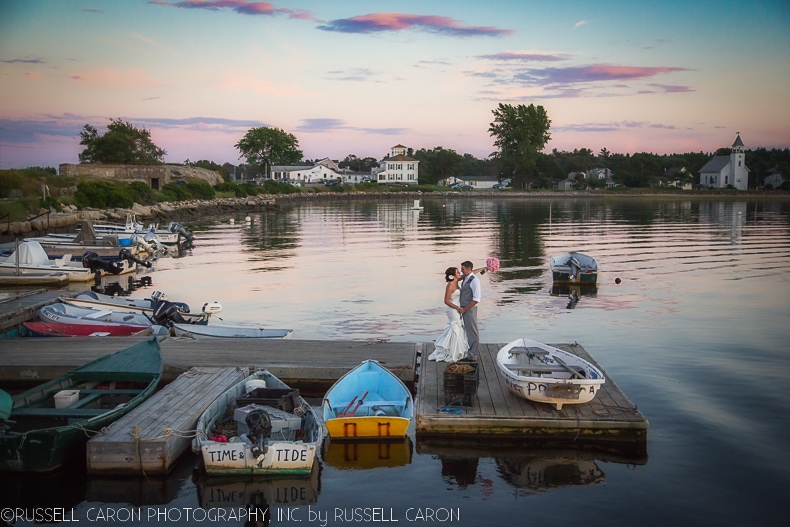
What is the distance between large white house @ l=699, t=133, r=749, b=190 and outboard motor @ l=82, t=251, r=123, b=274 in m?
152

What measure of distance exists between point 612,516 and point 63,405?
9388mm

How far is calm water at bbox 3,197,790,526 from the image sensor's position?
33.6 feet

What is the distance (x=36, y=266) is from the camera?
31.0m

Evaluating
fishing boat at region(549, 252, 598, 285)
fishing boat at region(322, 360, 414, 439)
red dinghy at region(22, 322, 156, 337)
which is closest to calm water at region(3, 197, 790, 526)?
fishing boat at region(322, 360, 414, 439)

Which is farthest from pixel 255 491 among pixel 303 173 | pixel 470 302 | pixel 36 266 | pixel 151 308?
pixel 303 173

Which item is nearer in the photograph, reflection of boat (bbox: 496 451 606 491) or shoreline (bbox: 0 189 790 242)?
reflection of boat (bbox: 496 451 606 491)

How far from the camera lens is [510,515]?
10.1 metres

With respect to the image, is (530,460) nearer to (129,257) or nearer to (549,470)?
(549,470)

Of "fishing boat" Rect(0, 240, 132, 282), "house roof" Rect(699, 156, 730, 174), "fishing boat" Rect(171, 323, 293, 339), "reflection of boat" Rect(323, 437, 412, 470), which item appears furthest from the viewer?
"house roof" Rect(699, 156, 730, 174)

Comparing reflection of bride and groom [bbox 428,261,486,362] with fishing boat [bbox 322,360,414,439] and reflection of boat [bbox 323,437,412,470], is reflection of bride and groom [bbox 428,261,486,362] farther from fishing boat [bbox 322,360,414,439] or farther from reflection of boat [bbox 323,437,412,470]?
reflection of boat [bbox 323,437,412,470]

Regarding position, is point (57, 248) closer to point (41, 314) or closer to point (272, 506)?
point (41, 314)

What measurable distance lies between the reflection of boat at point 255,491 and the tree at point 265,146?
167 m

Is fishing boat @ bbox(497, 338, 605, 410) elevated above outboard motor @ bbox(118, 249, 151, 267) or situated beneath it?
situated beneath

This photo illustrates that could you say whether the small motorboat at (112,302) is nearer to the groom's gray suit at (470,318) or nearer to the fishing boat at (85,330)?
the fishing boat at (85,330)
